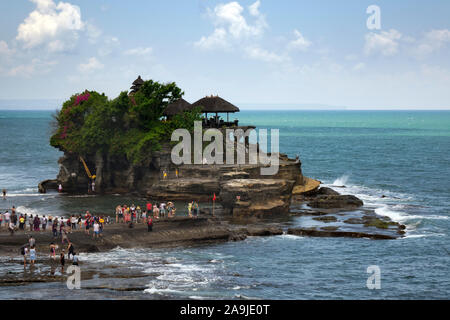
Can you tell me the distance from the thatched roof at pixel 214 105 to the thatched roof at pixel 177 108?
101 cm

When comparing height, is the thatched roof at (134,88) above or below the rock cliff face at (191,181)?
above

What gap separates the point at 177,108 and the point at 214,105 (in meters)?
4.73

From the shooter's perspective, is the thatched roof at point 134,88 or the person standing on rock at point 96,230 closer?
the person standing on rock at point 96,230

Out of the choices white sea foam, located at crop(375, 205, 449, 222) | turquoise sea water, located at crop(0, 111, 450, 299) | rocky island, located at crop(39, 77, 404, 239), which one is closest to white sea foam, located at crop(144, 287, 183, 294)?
turquoise sea water, located at crop(0, 111, 450, 299)

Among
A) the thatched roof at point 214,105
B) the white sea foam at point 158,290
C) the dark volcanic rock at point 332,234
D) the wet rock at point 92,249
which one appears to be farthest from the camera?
the thatched roof at point 214,105

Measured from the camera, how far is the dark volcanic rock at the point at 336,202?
62.3 meters

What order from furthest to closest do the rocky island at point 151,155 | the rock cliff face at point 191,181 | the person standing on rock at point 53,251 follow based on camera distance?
the rocky island at point 151,155
the rock cliff face at point 191,181
the person standing on rock at point 53,251

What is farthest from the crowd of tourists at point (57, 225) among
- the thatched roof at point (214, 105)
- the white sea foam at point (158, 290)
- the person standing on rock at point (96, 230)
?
the thatched roof at point (214, 105)

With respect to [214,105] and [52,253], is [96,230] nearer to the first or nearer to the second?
[52,253]

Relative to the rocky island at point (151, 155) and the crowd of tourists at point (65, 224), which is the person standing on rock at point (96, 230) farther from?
the rocky island at point (151, 155)

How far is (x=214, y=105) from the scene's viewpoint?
7325 centimetres

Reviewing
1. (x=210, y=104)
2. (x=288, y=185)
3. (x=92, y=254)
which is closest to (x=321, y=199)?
(x=288, y=185)

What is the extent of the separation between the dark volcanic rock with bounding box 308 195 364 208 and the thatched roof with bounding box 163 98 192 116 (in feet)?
68.2
